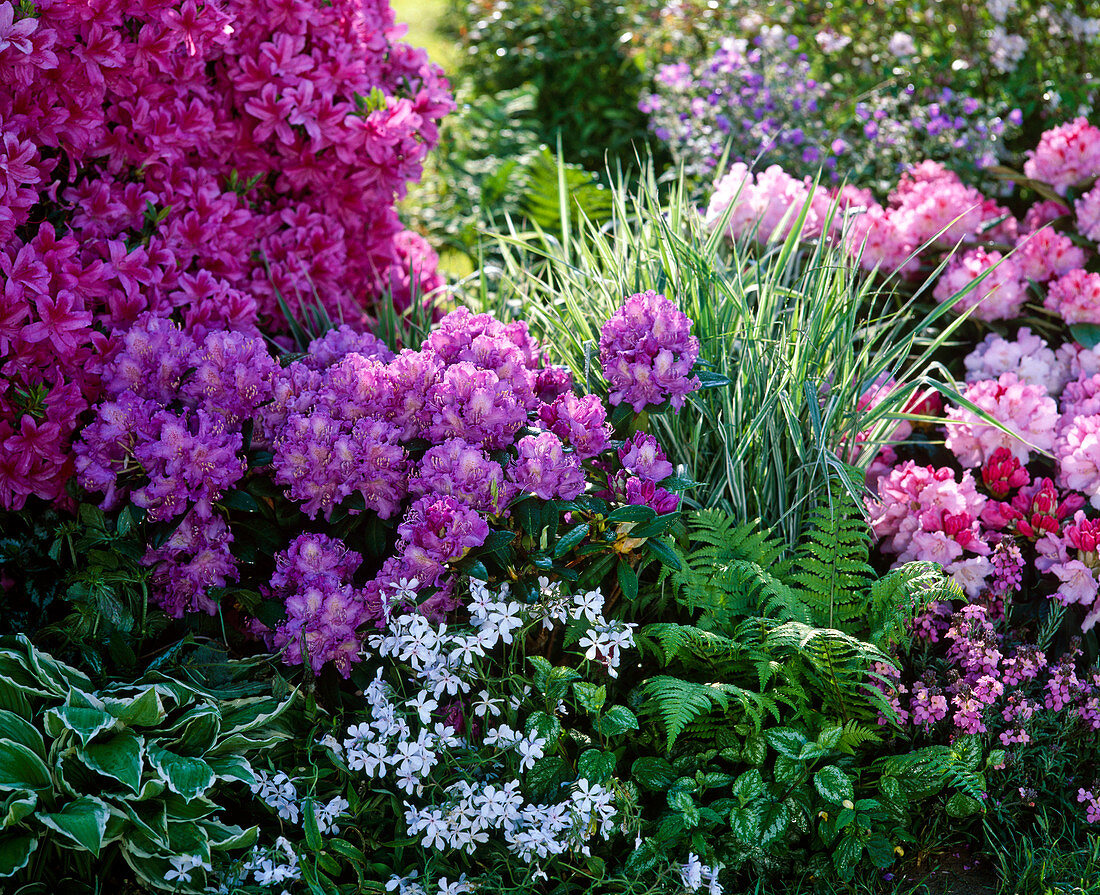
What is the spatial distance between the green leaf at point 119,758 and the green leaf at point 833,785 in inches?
50.2

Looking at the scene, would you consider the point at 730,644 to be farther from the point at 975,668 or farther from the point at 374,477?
the point at 374,477

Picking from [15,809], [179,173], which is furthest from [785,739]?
[179,173]

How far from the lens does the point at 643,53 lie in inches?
203

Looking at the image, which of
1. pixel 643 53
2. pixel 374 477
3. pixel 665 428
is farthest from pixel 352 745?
pixel 643 53

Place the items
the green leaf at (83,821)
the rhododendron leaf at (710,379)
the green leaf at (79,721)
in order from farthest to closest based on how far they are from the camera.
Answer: the rhododendron leaf at (710,379) < the green leaf at (79,721) < the green leaf at (83,821)

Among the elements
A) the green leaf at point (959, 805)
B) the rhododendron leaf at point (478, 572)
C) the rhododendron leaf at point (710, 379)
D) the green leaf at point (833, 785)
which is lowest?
the green leaf at point (959, 805)

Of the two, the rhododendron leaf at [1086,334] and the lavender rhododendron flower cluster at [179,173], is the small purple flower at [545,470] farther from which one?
the rhododendron leaf at [1086,334]

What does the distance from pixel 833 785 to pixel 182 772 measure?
48.6 inches

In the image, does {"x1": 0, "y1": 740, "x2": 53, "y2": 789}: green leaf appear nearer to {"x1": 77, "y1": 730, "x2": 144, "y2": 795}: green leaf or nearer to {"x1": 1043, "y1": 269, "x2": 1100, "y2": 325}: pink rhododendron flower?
{"x1": 77, "y1": 730, "x2": 144, "y2": 795}: green leaf

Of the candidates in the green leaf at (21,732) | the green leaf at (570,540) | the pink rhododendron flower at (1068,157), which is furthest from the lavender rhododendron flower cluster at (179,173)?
the pink rhododendron flower at (1068,157)

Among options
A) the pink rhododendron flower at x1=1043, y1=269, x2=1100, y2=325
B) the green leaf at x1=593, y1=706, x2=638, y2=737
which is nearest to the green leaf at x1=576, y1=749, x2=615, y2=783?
the green leaf at x1=593, y1=706, x2=638, y2=737

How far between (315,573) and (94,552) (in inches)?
20.0

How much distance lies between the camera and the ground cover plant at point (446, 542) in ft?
6.09

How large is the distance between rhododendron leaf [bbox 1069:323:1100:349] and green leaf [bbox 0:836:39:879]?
9.74 feet
